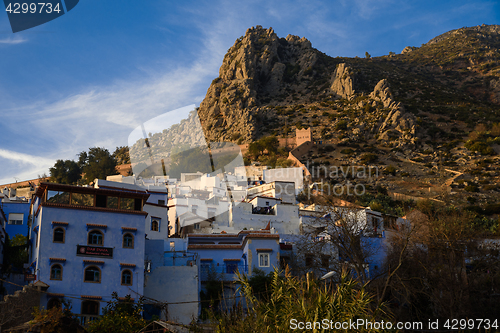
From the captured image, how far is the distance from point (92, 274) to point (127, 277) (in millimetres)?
1771

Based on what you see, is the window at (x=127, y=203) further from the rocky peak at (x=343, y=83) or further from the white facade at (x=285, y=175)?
the rocky peak at (x=343, y=83)

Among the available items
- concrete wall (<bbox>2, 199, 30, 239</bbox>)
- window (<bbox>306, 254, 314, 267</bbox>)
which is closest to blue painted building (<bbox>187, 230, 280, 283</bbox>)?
window (<bbox>306, 254, 314, 267</bbox>)

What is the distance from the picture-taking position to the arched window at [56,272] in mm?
23359

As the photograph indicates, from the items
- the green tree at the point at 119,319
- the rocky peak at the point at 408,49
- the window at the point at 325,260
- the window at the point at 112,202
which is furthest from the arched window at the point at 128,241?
the rocky peak at the point at 408,49

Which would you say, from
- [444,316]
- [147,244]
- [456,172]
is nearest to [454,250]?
[444,316]

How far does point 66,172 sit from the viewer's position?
7300 cm

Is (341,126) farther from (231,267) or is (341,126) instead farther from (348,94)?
(231,267)

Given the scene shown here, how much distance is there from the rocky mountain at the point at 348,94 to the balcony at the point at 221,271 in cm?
5458

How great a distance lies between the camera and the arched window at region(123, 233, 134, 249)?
1001 inches

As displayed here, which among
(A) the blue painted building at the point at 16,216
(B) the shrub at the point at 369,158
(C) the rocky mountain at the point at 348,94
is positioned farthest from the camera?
(C) the rocky mountain at the point at 348,94

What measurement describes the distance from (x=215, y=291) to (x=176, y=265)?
122 inches

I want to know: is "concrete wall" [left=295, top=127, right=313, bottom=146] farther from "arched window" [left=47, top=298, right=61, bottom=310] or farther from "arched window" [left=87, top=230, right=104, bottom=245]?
"arched window" [left=47, top=298, right=61, bottom=310]

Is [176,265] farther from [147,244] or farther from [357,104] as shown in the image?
[357,104]

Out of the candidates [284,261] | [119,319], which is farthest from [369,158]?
[119,319]
